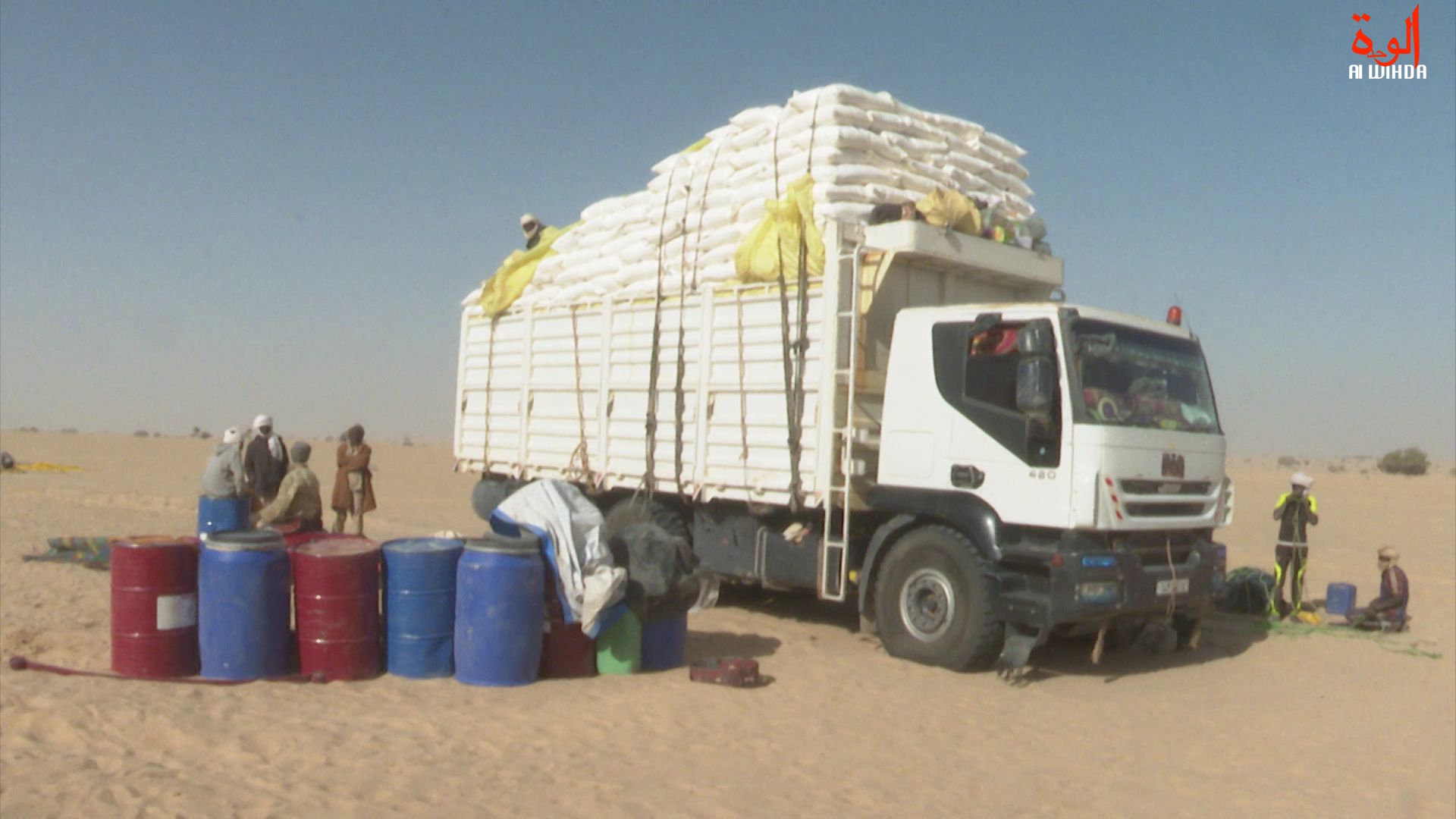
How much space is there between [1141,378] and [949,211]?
1979mm

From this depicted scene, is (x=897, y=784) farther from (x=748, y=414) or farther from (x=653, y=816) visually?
(x=748, y=414)

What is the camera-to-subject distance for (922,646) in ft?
29.5

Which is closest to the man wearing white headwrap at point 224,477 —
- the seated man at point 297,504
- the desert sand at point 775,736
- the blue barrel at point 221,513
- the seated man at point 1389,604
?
the blue barrel at point 221,513

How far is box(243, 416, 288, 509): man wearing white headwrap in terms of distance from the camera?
11.6 meters

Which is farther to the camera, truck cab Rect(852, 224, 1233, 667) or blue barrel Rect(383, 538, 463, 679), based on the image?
truck cab Rect(852, 224, 1233, 667)

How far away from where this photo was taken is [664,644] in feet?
27.7

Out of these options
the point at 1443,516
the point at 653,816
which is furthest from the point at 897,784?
the point at 1443,516

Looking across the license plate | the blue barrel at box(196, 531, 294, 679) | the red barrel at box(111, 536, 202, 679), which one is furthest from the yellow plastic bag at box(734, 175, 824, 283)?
the red barrel at box(111, 536, 202, 679)

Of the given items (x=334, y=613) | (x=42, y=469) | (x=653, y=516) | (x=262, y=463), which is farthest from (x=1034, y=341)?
(x=42, y=469)

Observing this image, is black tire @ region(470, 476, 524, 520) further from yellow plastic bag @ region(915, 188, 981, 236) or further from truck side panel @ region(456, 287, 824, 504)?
yellow plastic bag @ region(915, 188, 981, 236)

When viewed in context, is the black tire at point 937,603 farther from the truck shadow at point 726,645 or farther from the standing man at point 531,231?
the standing man at point 531,231

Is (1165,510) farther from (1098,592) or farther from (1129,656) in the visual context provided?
(1129,656)

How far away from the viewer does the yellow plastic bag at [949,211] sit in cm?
948

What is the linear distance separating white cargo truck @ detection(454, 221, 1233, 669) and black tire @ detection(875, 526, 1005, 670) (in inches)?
0.7
